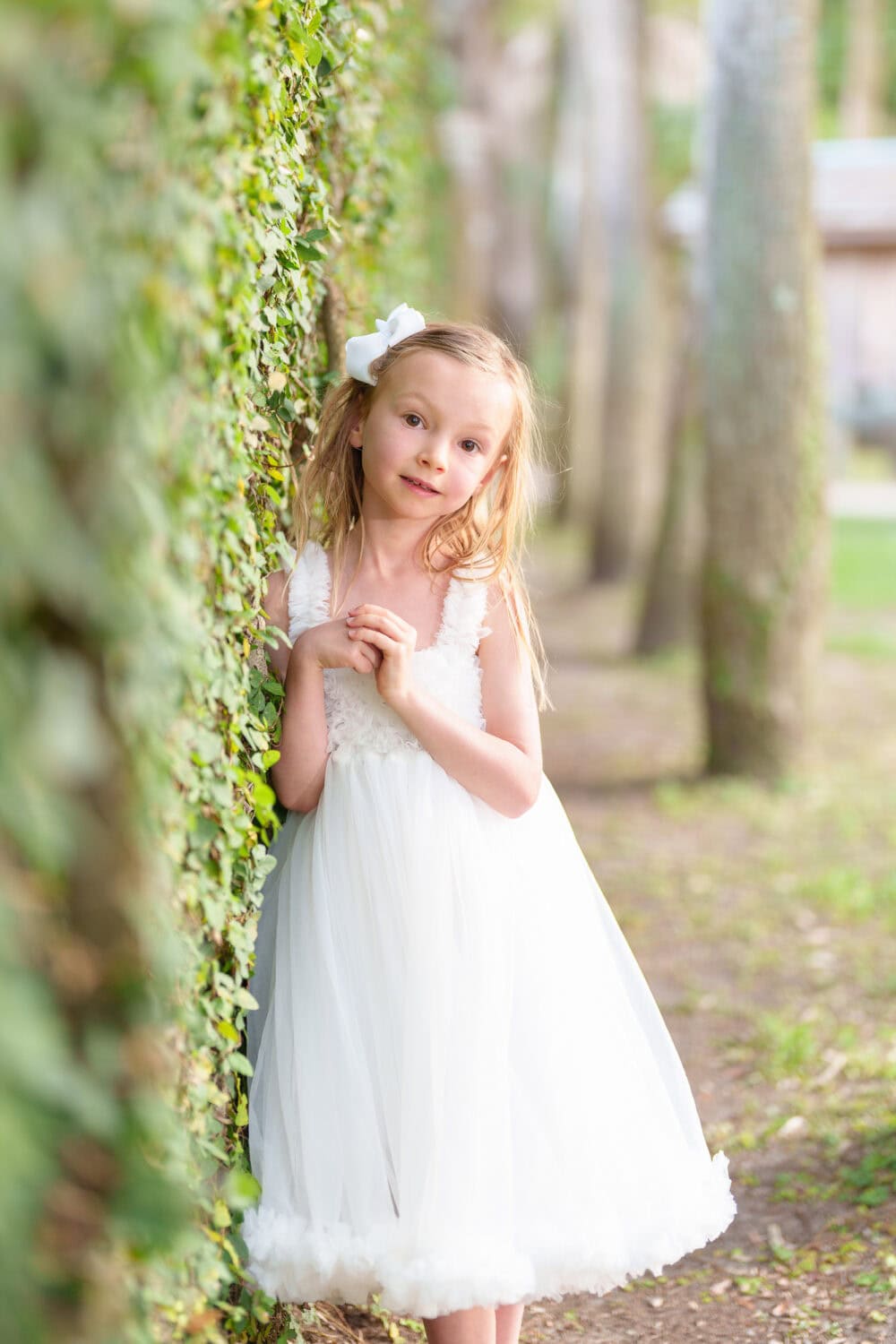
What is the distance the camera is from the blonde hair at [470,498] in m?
2.48

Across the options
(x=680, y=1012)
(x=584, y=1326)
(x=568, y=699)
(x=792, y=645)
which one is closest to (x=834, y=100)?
(x=568, y=699)

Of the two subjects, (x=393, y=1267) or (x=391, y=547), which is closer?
(x=393, y=1267)

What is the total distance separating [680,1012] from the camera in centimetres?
442

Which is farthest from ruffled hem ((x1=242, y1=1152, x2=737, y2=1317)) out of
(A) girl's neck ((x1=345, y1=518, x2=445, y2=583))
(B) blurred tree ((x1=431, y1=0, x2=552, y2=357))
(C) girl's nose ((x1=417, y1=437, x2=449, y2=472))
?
(B) blurred tree ((x1=431, y1=0, x2=552, y2=357))

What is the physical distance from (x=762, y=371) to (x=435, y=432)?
4245 mm

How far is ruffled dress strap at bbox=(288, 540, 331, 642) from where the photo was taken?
2436 millimetres

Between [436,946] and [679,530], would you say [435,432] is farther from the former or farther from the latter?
[679,530]

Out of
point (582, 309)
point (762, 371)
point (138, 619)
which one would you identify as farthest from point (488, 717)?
point (582, 309)

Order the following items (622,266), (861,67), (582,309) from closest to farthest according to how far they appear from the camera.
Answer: (622,266) → (582,309) → (861,67)

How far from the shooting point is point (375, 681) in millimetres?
2383

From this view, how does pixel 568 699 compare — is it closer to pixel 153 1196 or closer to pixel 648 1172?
pixel 648 1172

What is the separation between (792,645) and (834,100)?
20778 millimetres

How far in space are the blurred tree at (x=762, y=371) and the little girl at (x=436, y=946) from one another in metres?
3.98

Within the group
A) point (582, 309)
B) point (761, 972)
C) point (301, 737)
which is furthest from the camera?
point (582, 309)
